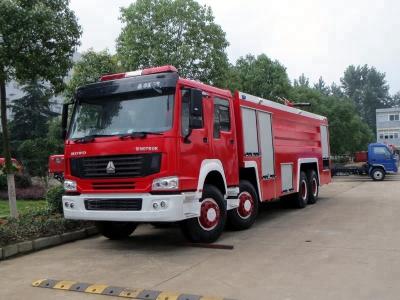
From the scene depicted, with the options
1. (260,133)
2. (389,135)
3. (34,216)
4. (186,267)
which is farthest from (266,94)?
(389,135)

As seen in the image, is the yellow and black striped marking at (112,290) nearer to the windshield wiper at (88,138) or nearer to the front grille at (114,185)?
the front grille at (114,185)

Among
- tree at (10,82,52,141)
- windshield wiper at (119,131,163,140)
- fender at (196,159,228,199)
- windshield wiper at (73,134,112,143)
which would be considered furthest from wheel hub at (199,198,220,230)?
tree at (10,82,52,141)

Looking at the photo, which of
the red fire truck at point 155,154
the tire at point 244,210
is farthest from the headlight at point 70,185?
the tire at point 244,210

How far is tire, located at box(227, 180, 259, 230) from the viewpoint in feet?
33.2

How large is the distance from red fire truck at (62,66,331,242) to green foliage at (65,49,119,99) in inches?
265

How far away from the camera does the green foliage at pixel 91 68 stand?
15.6 meters

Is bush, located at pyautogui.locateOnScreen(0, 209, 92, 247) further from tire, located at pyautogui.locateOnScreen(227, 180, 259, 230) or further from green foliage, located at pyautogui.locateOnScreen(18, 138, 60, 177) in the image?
green foliage, located at pyautogui.locateOnScreen(18, 138, 60, 177)

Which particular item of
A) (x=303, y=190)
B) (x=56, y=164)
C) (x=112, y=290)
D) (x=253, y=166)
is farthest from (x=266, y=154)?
(x=112, y=290)

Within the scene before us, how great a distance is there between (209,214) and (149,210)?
4.32ft

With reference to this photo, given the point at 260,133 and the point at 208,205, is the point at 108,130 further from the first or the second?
the point at 260,133

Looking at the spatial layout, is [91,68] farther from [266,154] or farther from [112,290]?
[112,290]

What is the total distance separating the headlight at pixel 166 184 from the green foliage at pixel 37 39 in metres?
3.23

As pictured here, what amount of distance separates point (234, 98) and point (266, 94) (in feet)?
55.0

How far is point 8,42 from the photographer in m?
8.80
